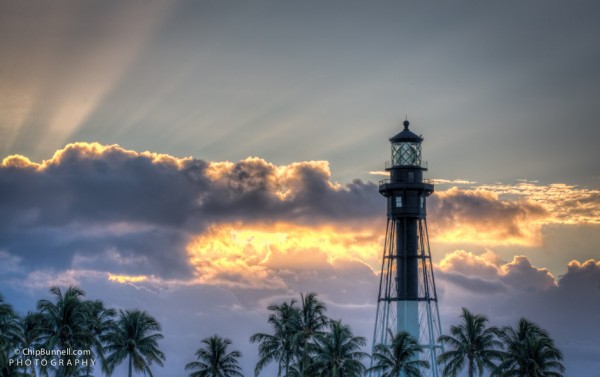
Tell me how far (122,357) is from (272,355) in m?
22.7

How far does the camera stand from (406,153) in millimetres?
197750

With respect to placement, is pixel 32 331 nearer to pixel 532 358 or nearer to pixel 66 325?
pixel 66 325

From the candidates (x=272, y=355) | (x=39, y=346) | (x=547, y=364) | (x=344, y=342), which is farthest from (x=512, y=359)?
(x=39, y=346)

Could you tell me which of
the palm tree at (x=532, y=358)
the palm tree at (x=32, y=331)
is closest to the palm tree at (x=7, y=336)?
the palm tree at (x=32, y=331)

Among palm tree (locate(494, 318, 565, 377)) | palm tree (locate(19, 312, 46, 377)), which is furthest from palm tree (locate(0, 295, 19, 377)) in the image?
palm tree (locate(494, 318, 565, 377))

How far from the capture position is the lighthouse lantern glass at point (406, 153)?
197250mm

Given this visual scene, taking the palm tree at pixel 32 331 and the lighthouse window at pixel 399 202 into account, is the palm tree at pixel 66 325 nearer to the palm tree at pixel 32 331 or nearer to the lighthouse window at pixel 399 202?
the palm tree at pixel 32 331

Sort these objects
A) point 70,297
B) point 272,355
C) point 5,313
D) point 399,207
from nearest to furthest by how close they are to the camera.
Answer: point 5,313 < point 70,297 < point 272,355 < point 399,207

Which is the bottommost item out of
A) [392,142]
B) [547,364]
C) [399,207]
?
[547,364]

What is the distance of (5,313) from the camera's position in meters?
148

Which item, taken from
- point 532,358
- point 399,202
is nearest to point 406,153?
point 399,202

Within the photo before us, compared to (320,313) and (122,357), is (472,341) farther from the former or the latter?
(122,357)

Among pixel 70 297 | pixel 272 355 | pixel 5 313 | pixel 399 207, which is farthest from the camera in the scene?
pixel 399 207

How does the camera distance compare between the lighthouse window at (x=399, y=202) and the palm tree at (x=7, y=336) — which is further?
the lighthouse window at (x=399, y=202)
